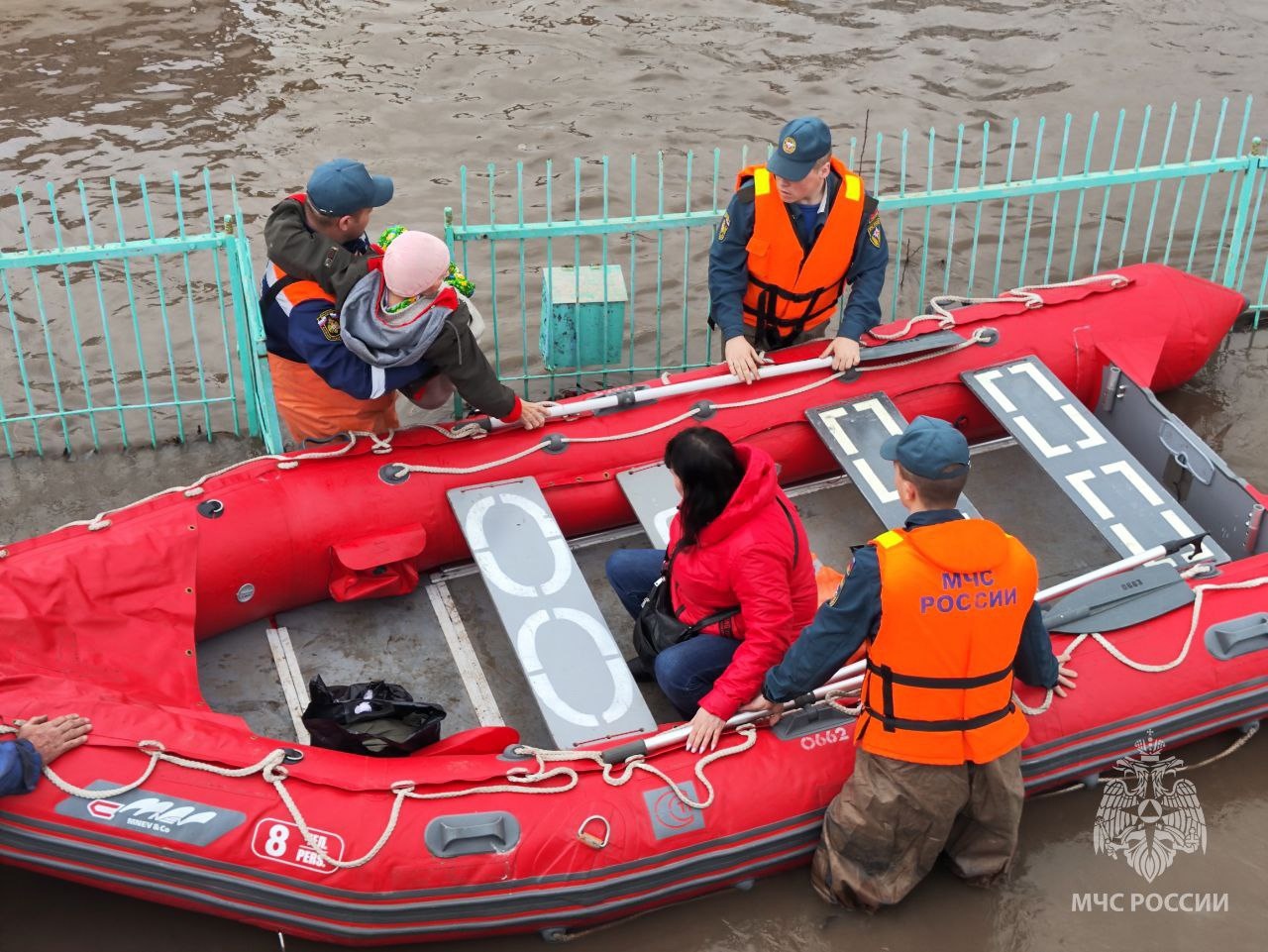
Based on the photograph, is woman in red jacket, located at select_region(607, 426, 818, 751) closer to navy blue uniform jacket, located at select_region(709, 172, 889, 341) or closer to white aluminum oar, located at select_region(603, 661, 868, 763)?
white aluminum oar, located at select_region(603, 661, 868, 763)

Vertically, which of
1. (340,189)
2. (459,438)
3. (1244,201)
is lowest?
(459,438)

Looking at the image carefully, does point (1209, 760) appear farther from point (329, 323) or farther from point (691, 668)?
point (329, 323)

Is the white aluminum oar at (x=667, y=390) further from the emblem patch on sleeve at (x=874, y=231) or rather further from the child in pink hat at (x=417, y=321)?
the emblem patch on sleeve at (x=874, y=231)

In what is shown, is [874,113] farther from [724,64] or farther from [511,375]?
[511,375]

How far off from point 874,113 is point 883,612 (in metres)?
5.83

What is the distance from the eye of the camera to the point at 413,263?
405 centimetres

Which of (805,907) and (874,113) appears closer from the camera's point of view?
(805,907)

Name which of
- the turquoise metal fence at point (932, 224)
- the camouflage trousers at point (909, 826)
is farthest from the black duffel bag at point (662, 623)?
the turquoise metal fence at point (932, 224)

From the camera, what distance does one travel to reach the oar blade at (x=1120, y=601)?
13.5 ft

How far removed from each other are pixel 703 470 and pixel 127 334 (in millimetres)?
4010

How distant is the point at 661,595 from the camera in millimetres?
4113

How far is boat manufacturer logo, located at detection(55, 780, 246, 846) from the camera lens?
340 cm

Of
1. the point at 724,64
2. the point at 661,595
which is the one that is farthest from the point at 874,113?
the point at 661,595

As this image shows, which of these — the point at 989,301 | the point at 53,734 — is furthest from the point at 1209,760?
the point at 53,734
